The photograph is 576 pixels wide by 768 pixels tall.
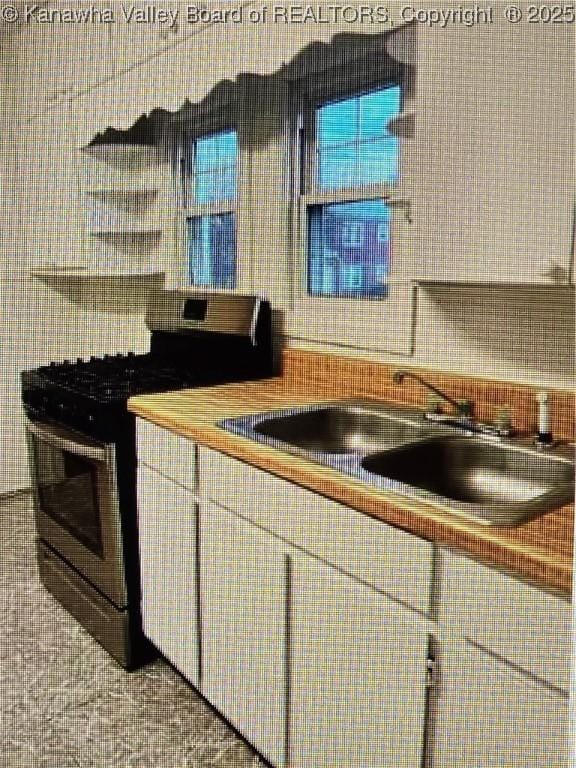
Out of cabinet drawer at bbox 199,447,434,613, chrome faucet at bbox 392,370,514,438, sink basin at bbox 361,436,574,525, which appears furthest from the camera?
chrome faucet at bbox 392,370,514,438

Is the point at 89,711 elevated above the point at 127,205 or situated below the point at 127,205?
below

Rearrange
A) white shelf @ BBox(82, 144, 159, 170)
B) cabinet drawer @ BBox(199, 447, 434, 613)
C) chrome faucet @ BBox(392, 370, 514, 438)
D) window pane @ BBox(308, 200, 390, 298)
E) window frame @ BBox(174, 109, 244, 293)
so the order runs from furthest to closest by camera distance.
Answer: white shelf @ BBox(82, 144, 159, 170) < window frame @ BBox(174, 109, 244, 293) < window pane @ BBox(308, 200, 390, 298) < chrome faucet @ BBox(392, 370, 514, 438) < cabinet drawer @ BBox(199, 447, 434, 613)

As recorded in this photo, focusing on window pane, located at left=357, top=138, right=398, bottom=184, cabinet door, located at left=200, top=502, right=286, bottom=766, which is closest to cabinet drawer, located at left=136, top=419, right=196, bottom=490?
cabinet door, located at left=200, top=502, right=286, bottom=766

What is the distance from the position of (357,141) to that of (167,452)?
1.09 m

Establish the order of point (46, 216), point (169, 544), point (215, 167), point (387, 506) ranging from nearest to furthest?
point (387, 506)
point (169, 544)
point (215, 167)
point (46, 216)

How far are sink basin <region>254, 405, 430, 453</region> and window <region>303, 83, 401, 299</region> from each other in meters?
0.40

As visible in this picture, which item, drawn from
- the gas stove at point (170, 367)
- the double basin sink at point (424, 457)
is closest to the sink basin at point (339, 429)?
the double basin sink at point (424, 457)

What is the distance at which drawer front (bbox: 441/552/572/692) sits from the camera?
0.89 m

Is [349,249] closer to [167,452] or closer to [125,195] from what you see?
[167,452]

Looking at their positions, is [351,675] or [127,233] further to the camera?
[127,233]

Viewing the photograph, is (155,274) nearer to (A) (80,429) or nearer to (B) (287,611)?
(A) (80,429)

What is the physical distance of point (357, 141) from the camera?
1.99m

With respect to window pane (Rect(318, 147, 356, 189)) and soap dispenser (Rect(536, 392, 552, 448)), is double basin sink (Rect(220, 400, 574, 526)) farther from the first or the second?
window pane (Rect(318, 147, 356, 189))

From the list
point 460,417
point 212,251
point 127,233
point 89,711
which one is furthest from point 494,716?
point 127,233
